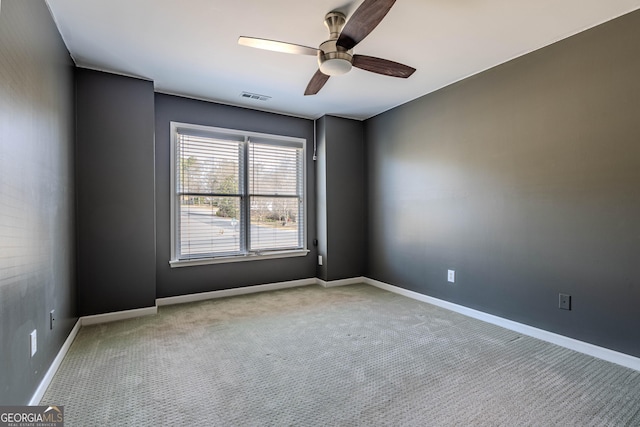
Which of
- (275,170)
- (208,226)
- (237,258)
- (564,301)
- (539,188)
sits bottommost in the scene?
(564,301)

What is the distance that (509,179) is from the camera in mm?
2834

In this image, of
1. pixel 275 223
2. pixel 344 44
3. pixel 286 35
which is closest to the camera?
pixel 344 44

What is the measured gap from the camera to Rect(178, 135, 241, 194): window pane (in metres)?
3.68

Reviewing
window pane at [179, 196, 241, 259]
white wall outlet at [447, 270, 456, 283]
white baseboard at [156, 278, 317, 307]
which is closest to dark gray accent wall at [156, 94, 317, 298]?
white baseboard at [156, 278, 317, 307]

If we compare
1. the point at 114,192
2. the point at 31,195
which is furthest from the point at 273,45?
the point at 114,192

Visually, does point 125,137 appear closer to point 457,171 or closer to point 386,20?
point 386,20

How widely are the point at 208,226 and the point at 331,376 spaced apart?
8.23ft

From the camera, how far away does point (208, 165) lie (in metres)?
3.82

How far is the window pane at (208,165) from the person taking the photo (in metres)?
3.68

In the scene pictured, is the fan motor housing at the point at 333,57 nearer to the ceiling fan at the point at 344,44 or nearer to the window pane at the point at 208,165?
the ceiling fan at the point at 344,44

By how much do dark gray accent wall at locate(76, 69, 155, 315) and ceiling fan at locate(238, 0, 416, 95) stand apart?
1785 millimetres

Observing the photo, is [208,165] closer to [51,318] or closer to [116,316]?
[116,316]

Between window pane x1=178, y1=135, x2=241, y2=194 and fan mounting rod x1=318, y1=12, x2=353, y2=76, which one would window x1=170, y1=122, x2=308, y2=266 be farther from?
fan mounting rod x1=318, y1=12, x2=353, y2=76

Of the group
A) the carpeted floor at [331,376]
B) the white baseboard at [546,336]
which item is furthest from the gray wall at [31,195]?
the white baseboard at [546,336]
